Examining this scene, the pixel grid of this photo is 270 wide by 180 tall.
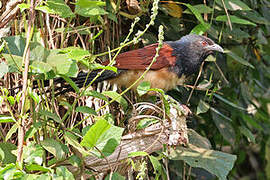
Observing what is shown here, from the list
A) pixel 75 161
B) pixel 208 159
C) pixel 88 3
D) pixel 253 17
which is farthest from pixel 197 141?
pixel 88 3

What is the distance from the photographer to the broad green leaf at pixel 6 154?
5.51 feet

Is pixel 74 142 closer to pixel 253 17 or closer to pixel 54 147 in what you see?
pixel 54 147

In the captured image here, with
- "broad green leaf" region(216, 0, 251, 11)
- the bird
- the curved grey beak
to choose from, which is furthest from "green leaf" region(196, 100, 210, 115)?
"broad green leaf" region(216, 0, 251, 11)

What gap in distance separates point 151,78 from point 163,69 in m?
0.11

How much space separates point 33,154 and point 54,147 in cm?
11

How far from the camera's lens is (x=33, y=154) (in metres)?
1.64

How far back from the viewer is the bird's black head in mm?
3152

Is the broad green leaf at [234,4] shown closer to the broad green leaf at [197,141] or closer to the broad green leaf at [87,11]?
the broad green leaf at [197,141]

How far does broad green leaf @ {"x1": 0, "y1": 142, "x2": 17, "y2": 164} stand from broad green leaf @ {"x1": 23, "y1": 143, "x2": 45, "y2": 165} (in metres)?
0.08

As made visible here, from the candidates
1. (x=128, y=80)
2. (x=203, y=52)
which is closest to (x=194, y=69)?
(x=203, y=52)

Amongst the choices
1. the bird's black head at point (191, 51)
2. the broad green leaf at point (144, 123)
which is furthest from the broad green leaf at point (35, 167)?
the bird's black head at point (191, 51)

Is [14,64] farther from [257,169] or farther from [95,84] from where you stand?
[257,169]

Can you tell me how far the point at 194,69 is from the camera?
324 centimetres

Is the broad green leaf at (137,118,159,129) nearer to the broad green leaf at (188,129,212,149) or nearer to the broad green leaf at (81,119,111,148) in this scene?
the broad green leaf at (81,119,111,148)
